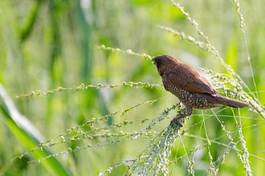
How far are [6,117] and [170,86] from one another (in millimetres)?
603

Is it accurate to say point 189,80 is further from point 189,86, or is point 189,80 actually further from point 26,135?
point 26,135

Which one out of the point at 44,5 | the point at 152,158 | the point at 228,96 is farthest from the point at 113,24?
the point at 152,158

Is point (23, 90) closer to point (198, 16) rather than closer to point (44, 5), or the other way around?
point (44, 5)

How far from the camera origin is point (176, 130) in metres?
1.81

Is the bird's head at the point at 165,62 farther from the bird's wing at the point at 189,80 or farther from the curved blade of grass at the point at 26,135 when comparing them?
the curved blade of grass at the point at 26,135

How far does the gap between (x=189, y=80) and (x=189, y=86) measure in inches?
0.5

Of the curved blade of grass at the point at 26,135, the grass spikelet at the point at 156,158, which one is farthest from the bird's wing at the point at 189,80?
the curved blade of grass at the point at 26,135

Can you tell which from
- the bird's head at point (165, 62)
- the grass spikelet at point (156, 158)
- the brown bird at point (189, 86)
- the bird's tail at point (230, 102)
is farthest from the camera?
the bird's head at point (165, 62)

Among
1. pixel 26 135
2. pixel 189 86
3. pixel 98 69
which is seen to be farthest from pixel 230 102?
pixel 98 69

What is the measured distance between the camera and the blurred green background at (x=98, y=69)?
3260mm

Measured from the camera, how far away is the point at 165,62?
2250 mm

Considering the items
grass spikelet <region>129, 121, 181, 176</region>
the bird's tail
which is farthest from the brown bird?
grass spikelet <region>129, 121, 181, 176</region>

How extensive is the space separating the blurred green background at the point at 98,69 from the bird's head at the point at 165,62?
0.67 m

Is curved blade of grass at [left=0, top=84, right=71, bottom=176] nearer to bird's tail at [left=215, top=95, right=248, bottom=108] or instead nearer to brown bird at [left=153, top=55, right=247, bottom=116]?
brown bird at [left=153, top=55, right=247, bottom=116]
